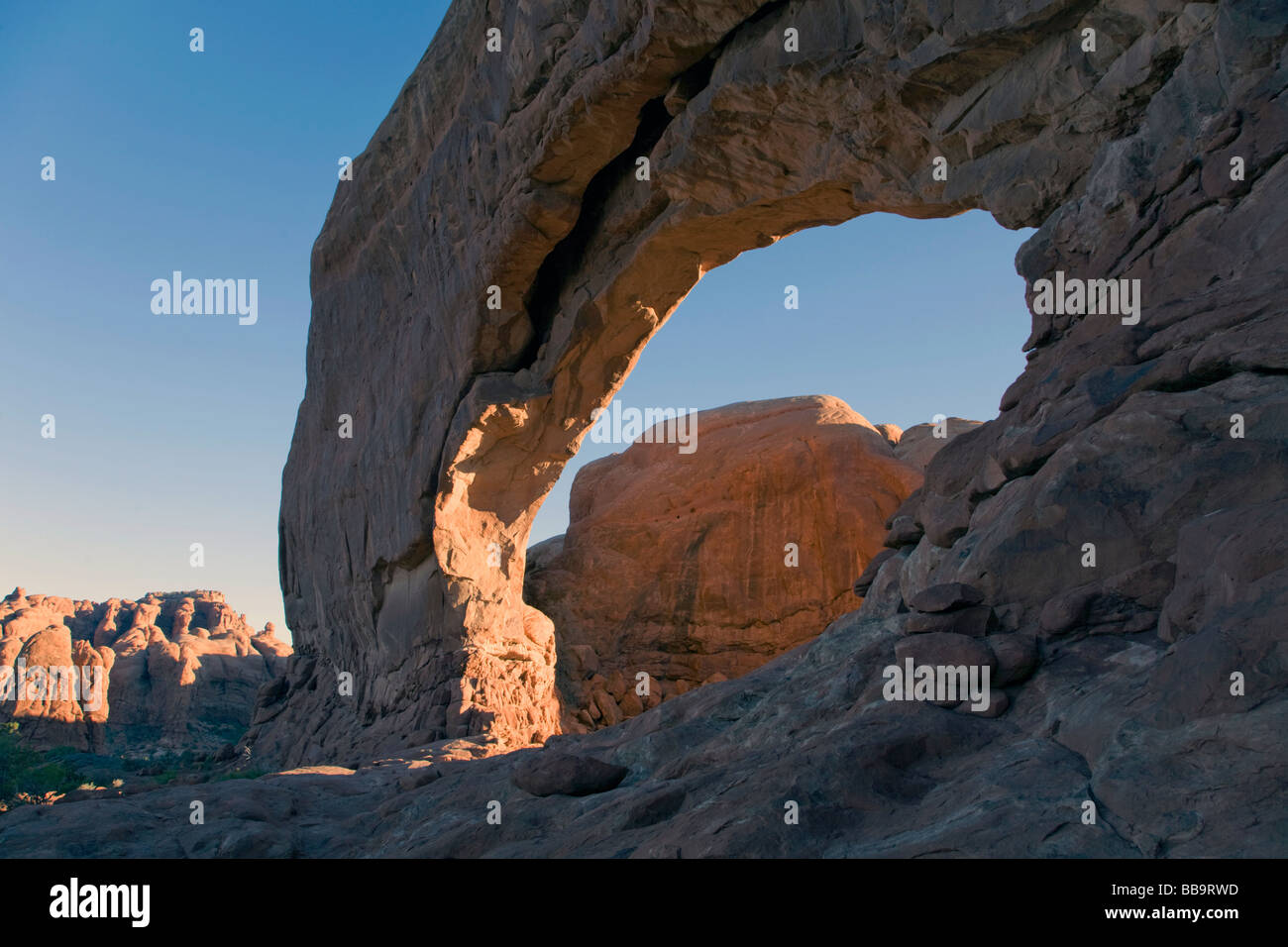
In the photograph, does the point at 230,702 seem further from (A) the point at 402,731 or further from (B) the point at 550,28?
(B) the point at 550,28

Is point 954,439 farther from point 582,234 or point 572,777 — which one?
point 582,234

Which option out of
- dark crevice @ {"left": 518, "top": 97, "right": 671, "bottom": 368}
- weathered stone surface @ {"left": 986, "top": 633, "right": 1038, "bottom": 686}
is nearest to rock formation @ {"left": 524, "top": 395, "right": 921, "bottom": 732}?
dark crevice @ {"left": 518, "top": 97, "right": 671, "bottom": 368}

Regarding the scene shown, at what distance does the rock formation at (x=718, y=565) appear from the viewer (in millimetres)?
19219

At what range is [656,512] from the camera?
824 inches

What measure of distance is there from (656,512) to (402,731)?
30.4 feet

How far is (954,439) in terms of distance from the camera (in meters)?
6.24

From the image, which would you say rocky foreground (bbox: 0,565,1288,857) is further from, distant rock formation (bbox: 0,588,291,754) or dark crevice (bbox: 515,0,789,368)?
distant rock formation (bbox: 0,588,291,754)

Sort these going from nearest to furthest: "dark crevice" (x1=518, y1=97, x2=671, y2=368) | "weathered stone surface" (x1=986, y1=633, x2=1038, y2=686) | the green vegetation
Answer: "weathered stone surface" (x1=986, y1=633, x2=1038, y2=686) < "dark crevice" (x1=518, y1=97, x2=671, y2=368) < the green vegetation

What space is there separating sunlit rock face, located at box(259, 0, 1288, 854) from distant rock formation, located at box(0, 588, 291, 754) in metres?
17.0

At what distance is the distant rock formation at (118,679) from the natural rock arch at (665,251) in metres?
15.4

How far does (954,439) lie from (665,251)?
222 inches

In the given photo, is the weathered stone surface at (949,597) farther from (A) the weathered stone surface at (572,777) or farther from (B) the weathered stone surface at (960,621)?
(A) the weathered stone surface at (572,777)

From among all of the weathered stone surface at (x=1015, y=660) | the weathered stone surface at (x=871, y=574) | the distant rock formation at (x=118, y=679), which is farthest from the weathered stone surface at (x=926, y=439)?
the distant rock formation at (x=118, y=679)

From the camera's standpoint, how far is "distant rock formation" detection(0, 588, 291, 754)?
102 feet
